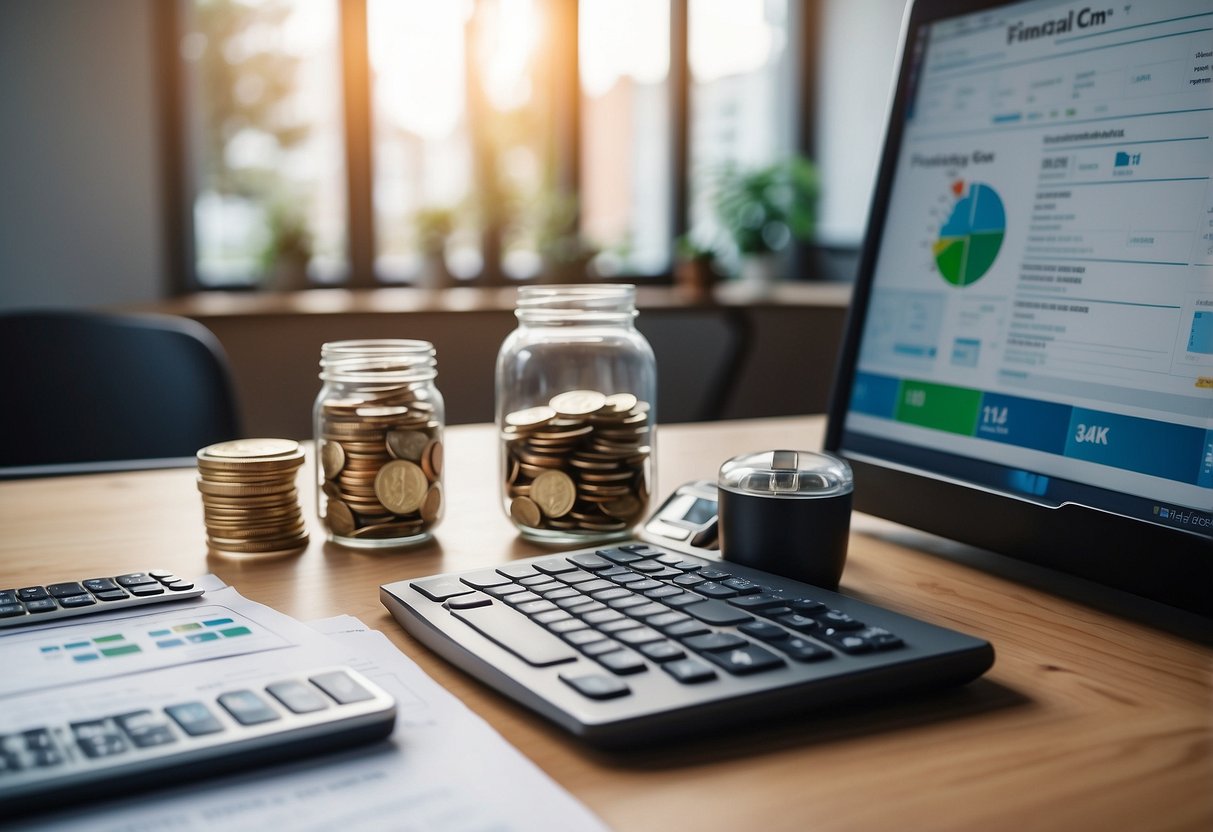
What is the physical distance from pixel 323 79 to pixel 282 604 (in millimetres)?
3107

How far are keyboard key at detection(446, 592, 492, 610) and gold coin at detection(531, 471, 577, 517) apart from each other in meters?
0.21

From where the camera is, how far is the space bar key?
52cm

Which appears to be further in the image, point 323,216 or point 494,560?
point 323,216

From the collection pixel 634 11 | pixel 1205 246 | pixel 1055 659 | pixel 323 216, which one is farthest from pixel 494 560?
pixel 634 11

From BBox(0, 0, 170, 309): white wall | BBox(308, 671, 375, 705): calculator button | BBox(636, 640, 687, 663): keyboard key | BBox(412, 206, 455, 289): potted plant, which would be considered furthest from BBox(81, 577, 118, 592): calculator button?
BBox(412, 206, 455, 289): potted plant

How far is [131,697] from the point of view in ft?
1.59

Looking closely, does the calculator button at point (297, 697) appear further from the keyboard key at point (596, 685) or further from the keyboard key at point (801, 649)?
the keyboard key at point (801, 649)

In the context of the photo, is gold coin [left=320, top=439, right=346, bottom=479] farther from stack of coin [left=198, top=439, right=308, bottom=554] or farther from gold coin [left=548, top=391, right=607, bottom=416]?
gold coin [left=548, top=391, right=607, bottom=416]

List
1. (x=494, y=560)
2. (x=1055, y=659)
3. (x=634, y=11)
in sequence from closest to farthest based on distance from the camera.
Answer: (x=1055, y=659)
(x=494, y=560)
(x=634, y=11)

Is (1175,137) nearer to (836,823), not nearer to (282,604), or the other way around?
(836,823)

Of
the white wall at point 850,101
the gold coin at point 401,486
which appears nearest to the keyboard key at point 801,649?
the gold coin at point 401,486

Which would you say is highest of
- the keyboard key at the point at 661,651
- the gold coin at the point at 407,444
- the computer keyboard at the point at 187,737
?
the gold coin at the point at 407,444

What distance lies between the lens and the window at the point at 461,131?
3357 mm

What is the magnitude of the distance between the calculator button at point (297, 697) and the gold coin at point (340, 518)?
348mm
